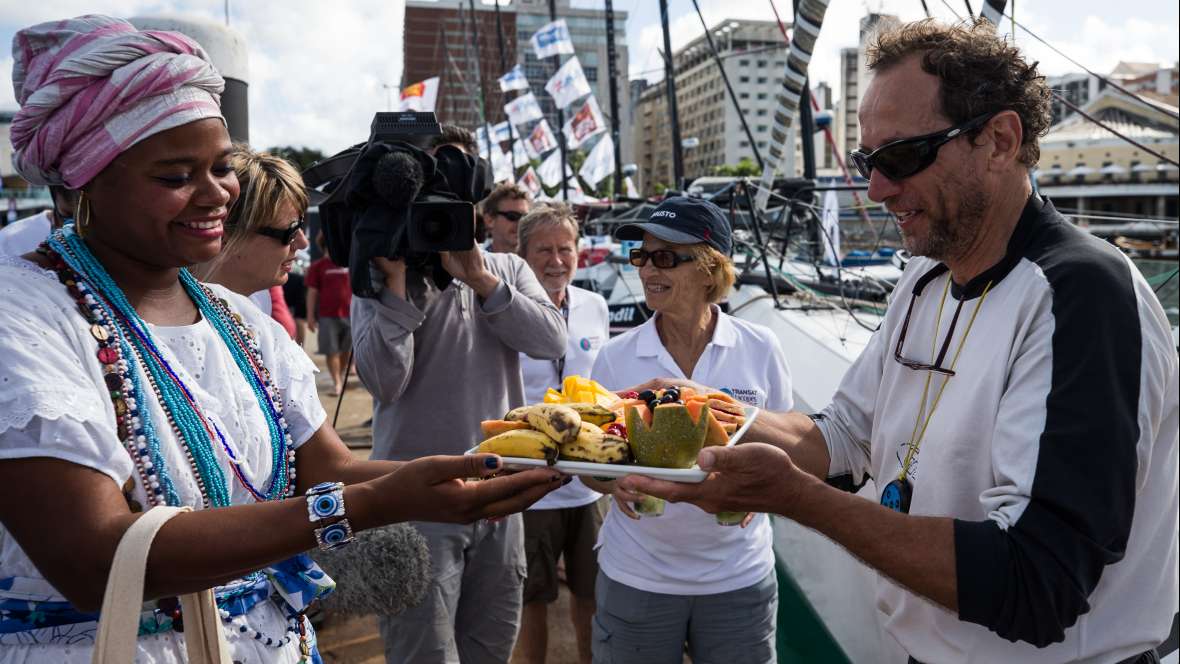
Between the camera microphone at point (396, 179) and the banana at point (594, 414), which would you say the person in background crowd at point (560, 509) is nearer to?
the camera microphone at point (396, 179)

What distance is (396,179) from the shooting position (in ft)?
9.13

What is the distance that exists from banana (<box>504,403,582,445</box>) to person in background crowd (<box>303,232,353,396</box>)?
7.64 meters

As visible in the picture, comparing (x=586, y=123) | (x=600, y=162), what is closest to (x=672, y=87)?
(x=586, y=123)

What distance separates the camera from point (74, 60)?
4.68 feet

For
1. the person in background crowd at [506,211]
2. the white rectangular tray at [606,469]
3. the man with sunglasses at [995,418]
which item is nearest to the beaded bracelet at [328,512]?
the white rectangular tray at [606,469]

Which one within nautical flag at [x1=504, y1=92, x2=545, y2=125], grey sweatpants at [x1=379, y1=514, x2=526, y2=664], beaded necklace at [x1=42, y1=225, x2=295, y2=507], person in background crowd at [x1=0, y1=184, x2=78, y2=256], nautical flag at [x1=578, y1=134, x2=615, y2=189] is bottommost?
grey sweatpants at [x1=379, y1=514, x2=526, y2=664]

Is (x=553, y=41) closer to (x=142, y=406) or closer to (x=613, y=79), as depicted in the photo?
(x=613, y=79)

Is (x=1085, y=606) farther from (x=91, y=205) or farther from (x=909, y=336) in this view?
(x=91, y=205)

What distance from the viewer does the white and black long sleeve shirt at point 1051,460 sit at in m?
1.46

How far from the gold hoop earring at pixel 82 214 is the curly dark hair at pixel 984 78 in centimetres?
178

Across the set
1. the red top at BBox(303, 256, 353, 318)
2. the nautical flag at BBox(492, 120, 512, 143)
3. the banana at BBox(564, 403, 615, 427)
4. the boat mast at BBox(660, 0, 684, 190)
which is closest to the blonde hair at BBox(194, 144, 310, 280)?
the banana at BBox(564, 403, 615, 427)

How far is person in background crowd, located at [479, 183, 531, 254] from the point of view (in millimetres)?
5391

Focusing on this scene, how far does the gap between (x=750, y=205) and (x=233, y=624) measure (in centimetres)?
512

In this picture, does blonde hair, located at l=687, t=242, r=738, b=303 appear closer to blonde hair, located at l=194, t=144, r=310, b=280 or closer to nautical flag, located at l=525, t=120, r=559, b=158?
blonde hair, located at l=194, t=144, r=310, b=280
